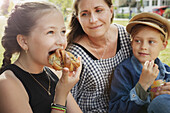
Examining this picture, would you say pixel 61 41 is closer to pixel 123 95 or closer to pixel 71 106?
pixel 71 106

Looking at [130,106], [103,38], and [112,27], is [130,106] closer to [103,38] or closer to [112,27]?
[103,38]

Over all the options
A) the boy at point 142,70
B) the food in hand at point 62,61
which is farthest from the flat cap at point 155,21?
the food in hand at point 62,61

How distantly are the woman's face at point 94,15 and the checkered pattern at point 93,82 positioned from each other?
34 cm

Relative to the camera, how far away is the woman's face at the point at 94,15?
2.83 meters

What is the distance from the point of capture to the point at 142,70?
2.57m

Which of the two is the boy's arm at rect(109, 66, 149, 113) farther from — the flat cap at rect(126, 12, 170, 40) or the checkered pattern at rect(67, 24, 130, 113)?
the flat cap at rect(126, 12, 170, 40)

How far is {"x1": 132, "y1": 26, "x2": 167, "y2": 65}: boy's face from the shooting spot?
276cm

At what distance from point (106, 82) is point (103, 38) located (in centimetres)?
67

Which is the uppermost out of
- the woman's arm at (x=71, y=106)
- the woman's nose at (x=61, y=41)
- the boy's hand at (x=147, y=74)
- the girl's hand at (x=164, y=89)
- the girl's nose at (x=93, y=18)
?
the girl's nose at (x=93, y=18)

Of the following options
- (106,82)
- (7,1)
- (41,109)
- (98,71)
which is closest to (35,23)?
(7,1)

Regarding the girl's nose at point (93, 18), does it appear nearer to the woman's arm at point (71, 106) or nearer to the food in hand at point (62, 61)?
the food in hand at point (62, 61)

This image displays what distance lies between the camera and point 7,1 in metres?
2.37

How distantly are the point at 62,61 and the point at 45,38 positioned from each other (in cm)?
32

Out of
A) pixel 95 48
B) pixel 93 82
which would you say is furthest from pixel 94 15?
pixel 93 82
